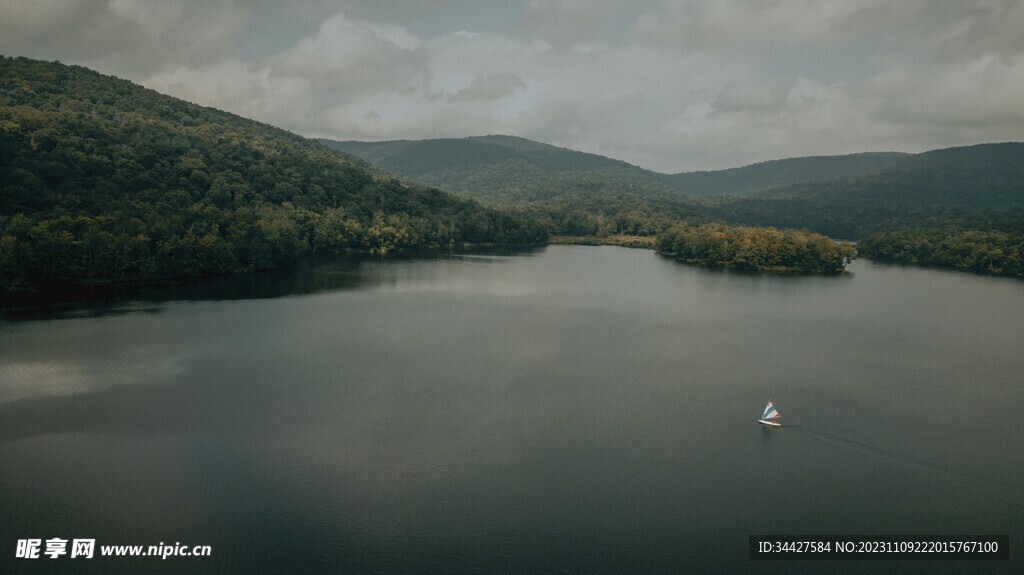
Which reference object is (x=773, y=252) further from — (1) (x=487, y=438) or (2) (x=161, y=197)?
(2) (x=161, y=197)

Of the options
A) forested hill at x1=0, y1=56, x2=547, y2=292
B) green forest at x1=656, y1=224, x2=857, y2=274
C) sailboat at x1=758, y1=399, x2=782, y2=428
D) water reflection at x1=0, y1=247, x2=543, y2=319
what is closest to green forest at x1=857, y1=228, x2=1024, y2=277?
green forest at x1=656, y1=224, x2=857, y2=274

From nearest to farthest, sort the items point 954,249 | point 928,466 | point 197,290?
point 928,466 < point 197,290 < point 954,249

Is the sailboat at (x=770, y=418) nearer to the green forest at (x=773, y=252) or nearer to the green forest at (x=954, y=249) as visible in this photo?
the green forest at (x=773, y=252)

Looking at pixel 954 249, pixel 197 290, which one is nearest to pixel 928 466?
pixel 197 290

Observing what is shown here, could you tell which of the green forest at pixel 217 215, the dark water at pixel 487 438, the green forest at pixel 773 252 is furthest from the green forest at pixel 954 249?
the dark water at pixel 487 438

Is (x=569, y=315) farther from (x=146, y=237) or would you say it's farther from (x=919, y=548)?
(x=146, y=237)

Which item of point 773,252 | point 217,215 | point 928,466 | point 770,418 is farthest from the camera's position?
point 773,252
